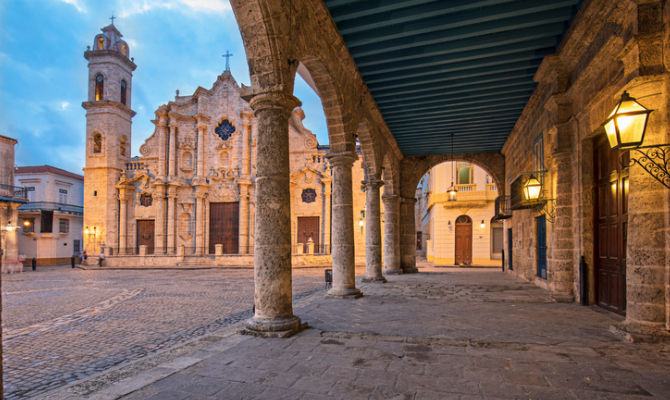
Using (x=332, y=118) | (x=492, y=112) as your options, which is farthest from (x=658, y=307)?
(x=492, y=112)

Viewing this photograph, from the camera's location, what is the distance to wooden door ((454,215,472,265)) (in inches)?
837

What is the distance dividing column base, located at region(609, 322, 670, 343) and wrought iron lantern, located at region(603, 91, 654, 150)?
2.08m

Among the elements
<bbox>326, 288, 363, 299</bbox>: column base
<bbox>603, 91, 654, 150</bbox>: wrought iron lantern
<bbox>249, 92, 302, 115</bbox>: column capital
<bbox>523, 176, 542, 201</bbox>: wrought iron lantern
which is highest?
<bbox>249, 92, 302, 115</bbox>: column capital

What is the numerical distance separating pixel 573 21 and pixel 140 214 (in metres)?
25.6

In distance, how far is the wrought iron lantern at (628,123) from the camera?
12.5 feet

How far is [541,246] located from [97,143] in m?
26.5

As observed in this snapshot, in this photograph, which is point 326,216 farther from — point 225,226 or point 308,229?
point 225,226

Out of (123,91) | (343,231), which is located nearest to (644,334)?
(343,231)

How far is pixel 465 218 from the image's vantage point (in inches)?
836

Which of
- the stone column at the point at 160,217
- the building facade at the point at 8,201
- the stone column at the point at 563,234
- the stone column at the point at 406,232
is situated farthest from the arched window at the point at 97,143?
the stone column at the point at 563,234

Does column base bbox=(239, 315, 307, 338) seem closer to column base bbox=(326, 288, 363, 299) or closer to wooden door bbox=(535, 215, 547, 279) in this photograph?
column base bbox=(326, 288, 363, 299)

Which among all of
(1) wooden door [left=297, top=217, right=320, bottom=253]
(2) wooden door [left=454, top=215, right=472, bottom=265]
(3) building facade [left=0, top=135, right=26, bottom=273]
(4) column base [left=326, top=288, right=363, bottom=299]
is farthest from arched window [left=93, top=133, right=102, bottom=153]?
(4) column base [left=326, top=288, right=363, bottom=299]

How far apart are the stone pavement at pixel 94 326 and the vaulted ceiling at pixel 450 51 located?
211 inches

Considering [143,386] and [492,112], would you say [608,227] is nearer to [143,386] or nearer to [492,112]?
[492,112]
